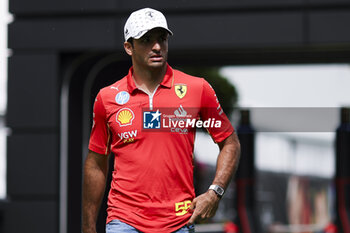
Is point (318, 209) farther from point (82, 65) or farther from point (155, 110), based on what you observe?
point (155, 110)

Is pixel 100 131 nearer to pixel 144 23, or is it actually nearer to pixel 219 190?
pixel 144 23

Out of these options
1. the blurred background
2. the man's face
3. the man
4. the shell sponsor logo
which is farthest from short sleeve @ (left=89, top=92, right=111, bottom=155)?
the blurred background

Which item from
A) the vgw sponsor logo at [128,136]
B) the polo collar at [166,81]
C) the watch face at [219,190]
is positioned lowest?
the watch face at [219,190]

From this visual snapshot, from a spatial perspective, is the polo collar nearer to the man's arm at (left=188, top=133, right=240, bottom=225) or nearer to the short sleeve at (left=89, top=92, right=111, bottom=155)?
the short sleeve at (left=89, top=92, right=111, bottom=155)

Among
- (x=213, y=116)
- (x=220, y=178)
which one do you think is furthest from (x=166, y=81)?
(x=220, y=178)

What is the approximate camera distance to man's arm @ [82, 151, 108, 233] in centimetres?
449

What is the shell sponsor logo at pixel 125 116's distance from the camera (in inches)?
167

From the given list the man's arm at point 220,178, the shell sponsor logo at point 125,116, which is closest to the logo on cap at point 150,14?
the shell sponsor logo at point 125,116

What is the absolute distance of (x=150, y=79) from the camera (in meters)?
4.38

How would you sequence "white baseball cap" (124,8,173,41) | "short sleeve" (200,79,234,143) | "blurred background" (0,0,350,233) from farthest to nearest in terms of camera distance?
1. "blurred background" (0,0,350,233)
2. "short sleeve" (200,79,234,143)
3. "white baseball cap" (124,8,173,41)

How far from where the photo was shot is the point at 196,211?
13.2ft

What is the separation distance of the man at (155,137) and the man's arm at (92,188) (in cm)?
15

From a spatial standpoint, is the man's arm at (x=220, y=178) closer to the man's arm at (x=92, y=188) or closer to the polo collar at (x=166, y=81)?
the polo collar at (x=166, y=81)

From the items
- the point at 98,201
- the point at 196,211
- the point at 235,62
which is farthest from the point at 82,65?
the point at 196,211
